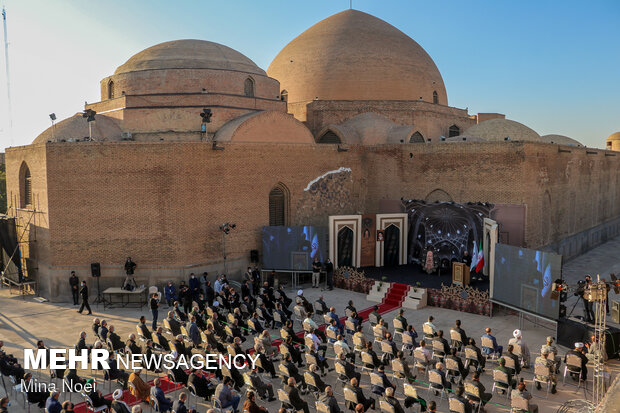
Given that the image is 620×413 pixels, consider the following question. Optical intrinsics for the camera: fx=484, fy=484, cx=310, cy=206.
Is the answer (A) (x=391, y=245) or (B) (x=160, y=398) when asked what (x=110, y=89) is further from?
(B) (x=160, y=398)

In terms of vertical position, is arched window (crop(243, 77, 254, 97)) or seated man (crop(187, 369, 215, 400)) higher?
arched window (crop(243, 77, 254, 97))

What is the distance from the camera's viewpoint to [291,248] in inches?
833

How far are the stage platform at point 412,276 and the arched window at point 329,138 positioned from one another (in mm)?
9365

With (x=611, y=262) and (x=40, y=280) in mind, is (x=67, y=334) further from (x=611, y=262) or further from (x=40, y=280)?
(x=611, y=262)

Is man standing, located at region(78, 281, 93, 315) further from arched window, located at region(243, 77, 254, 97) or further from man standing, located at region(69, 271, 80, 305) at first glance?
arched window, located at region(243, 77, 254, 97)

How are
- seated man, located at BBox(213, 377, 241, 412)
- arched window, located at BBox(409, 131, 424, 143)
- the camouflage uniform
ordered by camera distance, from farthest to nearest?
arched window, located at BBox(409, 131, 424, 143) → the camouflage uniform → seated man, located at BBox(213, 377, 241, 412)

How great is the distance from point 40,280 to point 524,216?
69.7 ft

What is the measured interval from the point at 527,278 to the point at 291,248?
377 inches

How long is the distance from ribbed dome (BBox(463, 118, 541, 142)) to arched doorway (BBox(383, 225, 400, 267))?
29.9 ft

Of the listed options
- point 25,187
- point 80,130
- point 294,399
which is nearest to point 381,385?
point 294,399

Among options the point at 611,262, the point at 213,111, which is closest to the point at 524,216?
the point at 611,262

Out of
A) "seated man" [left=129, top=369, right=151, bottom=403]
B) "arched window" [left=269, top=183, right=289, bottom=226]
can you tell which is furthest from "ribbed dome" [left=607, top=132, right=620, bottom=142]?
"seated man" [left=129, top=369, right=151, bottom=403]

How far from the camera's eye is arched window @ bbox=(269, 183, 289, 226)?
894 inches

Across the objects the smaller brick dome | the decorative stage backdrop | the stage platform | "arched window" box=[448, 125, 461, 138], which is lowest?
the stage platform
